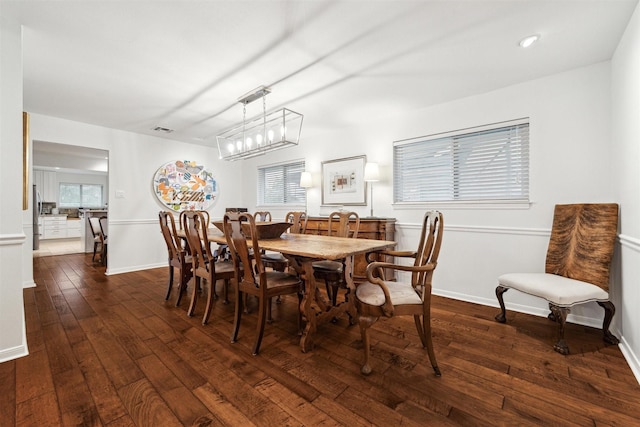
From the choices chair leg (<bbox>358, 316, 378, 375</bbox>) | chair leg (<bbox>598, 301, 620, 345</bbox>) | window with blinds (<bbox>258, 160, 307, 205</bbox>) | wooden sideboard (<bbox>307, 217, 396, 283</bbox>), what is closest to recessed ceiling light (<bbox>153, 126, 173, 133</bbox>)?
window with blinds (<bbox>258, 160, 307, 205</bbox>)

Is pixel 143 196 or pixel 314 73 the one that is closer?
pixel 314 73

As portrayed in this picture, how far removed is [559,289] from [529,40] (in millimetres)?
1877

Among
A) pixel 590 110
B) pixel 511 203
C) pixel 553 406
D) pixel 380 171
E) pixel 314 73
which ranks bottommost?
pixel 553 406

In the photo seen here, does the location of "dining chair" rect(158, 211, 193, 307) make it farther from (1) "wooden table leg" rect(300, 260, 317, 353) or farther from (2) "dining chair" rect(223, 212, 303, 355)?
(1) "wooden table leg" rect(300, 260, 317, 353)

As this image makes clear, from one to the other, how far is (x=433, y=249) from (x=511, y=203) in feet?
5.51

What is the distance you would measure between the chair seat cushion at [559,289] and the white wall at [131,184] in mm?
5295

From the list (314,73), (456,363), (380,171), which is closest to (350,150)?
(380,171)

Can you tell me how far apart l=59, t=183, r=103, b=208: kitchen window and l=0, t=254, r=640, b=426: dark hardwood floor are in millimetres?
9093

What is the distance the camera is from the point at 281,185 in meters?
5.36

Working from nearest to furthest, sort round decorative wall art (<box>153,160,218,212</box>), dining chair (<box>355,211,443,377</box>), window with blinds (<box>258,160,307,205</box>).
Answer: dining chair (<box>355,211,443,377</box>) → round decorative wall art (<box>153,160,218,212</box>) → window with blinds (<box>258,160,307,205</box>)

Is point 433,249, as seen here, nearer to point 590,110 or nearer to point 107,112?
point 590,110

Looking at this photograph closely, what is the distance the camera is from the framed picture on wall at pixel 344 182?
13.3ft

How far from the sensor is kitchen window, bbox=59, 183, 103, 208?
9195 millimetres

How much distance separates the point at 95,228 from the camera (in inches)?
216
